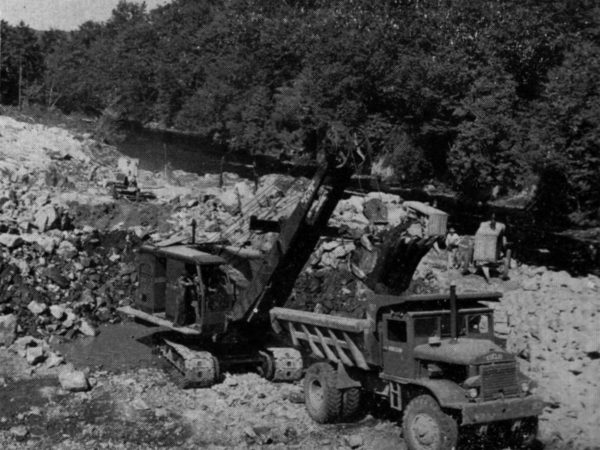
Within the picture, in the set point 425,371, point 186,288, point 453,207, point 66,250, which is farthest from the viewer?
point 453,207

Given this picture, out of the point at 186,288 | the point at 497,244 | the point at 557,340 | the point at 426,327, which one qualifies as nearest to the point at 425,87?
the point at 497,244

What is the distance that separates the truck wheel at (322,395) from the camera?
10.4 metres

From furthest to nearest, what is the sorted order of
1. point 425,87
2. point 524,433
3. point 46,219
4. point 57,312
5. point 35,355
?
1. point 425,87
2. point 46,219
3. point 57,312
4. point 35,355
5. point 524,433

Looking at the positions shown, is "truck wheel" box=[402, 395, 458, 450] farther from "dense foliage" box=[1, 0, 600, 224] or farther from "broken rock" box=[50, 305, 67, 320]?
"dense foliage" box=[1, 0, 600, 224]

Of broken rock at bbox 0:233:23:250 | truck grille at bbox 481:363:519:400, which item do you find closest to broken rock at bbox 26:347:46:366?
broken rock at bbox 0:233:23:250

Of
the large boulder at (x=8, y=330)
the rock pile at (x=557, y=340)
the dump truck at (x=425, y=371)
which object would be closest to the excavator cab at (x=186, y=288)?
the dump truck at (x=425, y=371)

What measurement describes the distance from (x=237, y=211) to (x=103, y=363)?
846 centimetres

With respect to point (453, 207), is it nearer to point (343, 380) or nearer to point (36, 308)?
point (36, 308)

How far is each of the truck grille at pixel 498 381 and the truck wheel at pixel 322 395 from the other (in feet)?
7.89

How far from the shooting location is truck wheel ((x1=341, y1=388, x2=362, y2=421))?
10.4 m

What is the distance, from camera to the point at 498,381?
29.0 feet

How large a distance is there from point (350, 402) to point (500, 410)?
2525 millimetres

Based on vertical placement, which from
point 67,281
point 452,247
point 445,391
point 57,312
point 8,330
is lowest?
point 8,330

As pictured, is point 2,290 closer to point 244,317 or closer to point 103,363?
point 103,363
